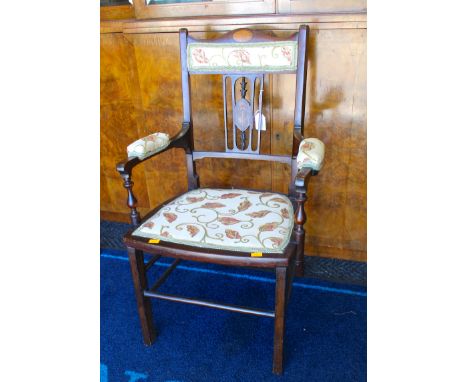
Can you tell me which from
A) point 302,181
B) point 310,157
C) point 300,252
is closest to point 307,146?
point 310,157

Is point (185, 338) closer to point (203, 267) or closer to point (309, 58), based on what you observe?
point (203, 267)

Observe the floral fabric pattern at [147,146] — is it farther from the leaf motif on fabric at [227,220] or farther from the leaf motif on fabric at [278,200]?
the leaf motif on fabric at [278,200]

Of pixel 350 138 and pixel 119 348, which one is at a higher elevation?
pixel 350 138

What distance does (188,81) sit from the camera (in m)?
1.46

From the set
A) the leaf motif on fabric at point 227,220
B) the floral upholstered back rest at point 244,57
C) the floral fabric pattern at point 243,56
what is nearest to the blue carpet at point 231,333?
the leaf motif on fabric at point 227,220

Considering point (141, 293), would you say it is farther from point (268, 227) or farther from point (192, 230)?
point (268, 227)

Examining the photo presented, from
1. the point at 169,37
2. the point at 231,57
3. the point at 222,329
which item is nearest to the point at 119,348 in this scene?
the point at 222,329

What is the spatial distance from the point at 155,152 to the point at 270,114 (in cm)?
62

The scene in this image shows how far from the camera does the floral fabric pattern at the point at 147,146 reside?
4.06 feet

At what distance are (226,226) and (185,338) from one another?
2.01 ft

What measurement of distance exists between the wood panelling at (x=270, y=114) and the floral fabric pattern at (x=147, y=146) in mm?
443

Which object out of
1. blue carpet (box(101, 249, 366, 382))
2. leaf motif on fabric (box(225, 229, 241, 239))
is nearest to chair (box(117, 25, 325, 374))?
leaf motif on fabric (box(225, 229, 241, 239))

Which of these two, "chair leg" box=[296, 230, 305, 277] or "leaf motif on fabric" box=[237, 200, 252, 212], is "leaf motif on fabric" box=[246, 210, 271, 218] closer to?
"leaf motif on fabric" box=[237, 200, 252, 212]

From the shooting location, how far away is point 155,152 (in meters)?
1.30
